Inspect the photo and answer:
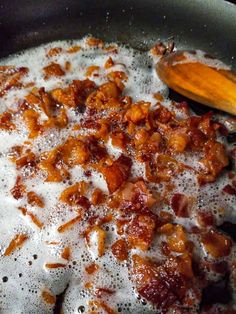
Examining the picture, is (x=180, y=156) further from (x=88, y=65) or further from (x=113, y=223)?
(x=88, y=65)

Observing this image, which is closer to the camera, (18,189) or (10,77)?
(18,189)

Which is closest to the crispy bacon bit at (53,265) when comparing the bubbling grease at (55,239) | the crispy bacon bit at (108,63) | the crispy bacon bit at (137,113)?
the bubbling grease at (55,239)

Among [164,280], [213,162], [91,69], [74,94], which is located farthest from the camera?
[91,69]

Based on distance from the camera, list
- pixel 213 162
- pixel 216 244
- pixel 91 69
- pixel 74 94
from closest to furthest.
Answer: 1. pixel 216 244
2. pixel 213 162
3. pixel 74 94
4. pixel 91 69

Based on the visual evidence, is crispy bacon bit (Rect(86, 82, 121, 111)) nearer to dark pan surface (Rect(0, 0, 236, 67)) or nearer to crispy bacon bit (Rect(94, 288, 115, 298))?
dark pan surface (Rect(0, 0, 236, 67))

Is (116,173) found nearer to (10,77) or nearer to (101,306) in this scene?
(101,306)

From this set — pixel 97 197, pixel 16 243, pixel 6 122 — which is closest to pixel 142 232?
pixel 97 197
